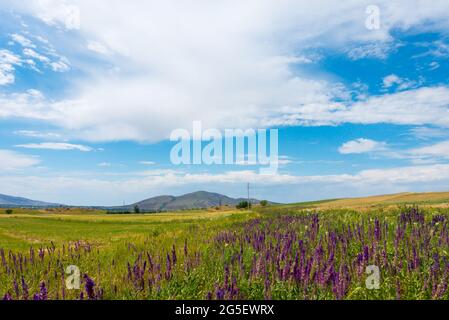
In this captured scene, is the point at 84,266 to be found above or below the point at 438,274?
below

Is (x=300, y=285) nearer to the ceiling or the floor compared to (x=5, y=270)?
nearer to the ceiling

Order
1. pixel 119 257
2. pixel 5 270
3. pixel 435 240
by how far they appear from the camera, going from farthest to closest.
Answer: pixel 119 257 → pixel 5 270 → pixel 435 240

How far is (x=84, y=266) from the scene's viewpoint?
28.1 ft
